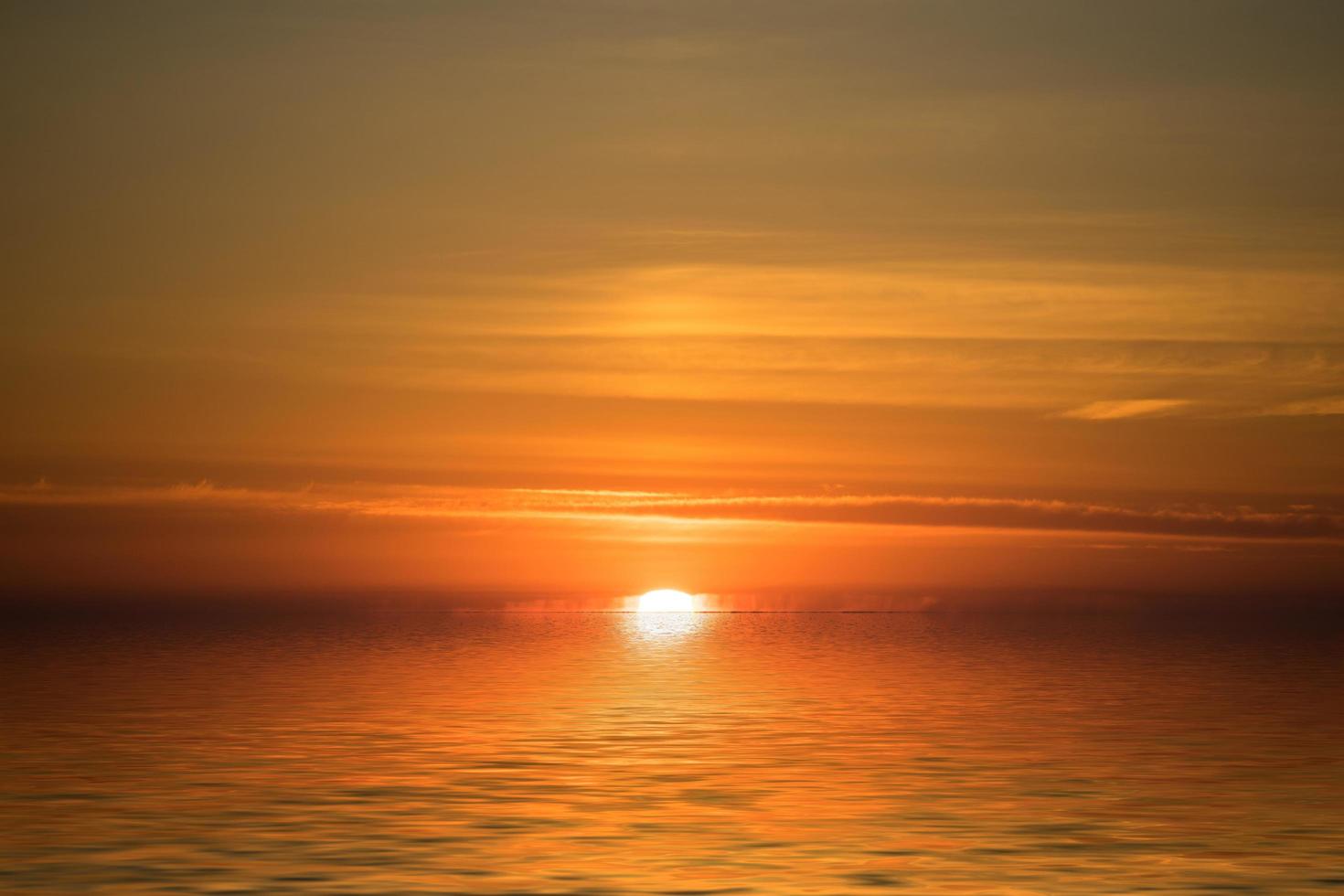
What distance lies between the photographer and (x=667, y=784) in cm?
3650

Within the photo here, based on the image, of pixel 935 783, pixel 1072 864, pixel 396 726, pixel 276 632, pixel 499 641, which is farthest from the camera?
pixel 276 632

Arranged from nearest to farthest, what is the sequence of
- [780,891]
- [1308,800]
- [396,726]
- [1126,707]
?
1. [780,891]
2. [1308,800]
3. [396,726]
4. [1126,707]

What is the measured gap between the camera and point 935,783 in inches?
1451

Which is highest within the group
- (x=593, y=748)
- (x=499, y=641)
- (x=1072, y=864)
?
(x=499, y=641)

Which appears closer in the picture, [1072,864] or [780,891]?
[780,891]

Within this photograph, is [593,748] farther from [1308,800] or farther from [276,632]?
[276,632]

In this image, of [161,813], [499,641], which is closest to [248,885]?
[161,813]

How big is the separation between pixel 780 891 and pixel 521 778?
14512 mm

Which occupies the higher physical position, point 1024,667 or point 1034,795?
point 1024,667

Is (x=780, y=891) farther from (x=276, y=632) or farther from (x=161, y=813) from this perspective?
(x=276, y=632)

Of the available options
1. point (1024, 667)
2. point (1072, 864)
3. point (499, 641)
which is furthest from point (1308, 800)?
point (499, 641)

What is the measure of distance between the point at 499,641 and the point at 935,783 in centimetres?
10270

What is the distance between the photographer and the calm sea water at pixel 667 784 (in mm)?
26109

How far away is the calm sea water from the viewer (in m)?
26.1
